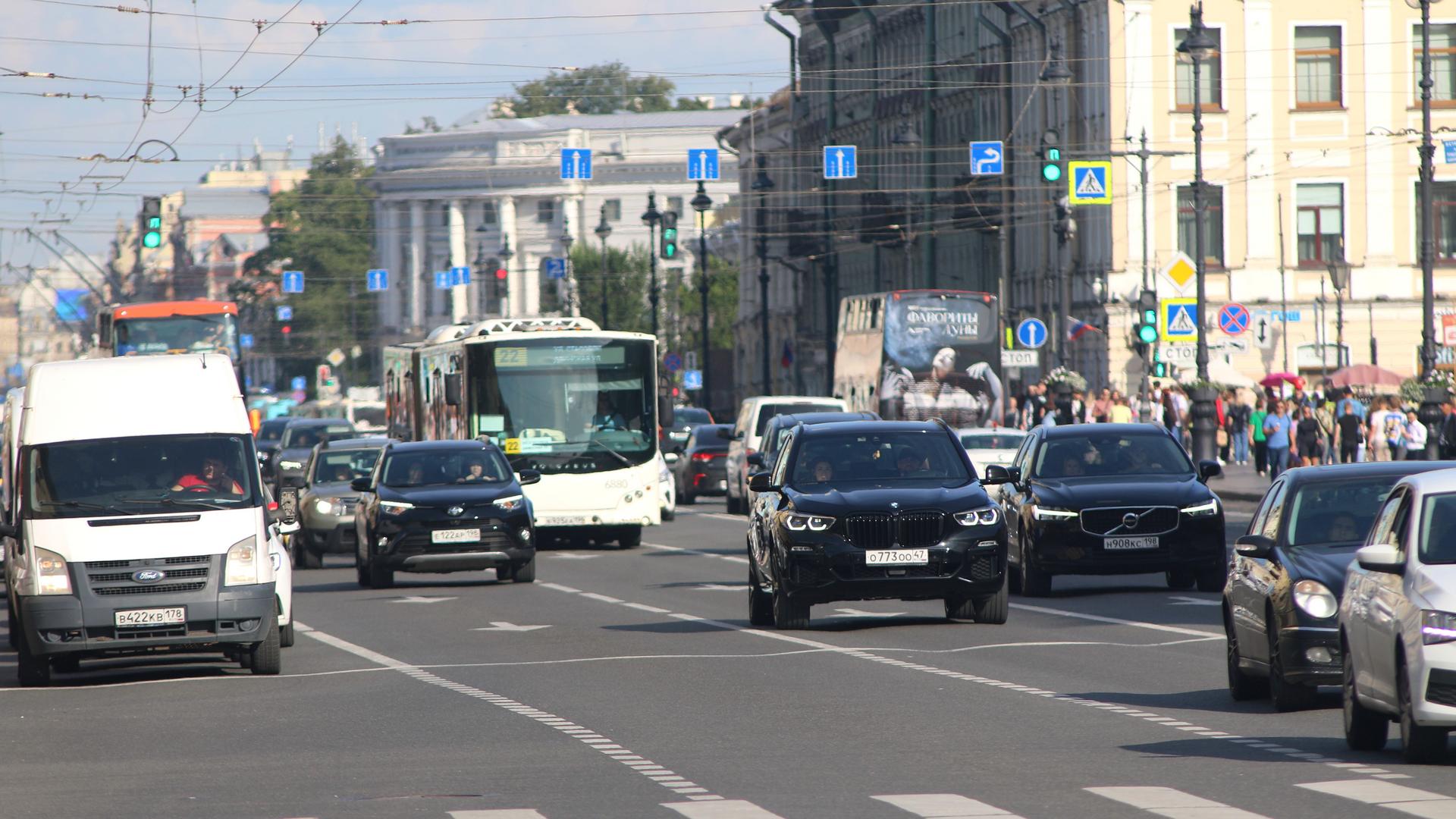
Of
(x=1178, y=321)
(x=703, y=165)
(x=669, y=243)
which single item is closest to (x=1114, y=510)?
(x=1178, y=321)

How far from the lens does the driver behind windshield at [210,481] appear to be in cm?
→ 1859

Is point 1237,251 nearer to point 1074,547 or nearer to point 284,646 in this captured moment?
point 1074,547

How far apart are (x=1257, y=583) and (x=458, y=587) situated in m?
16.6

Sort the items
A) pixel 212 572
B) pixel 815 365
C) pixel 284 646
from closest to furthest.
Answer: pixel 212 572
pixel 284 646
pixel 815 365

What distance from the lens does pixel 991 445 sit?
128ft

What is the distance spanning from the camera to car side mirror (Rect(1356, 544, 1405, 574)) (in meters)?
11.6

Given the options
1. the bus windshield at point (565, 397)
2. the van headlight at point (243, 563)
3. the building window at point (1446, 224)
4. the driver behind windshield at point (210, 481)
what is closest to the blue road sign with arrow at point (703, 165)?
the building window at point (1446, 224)

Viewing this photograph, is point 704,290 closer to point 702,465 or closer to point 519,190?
point 702,465

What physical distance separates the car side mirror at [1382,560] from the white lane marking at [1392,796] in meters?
0.96

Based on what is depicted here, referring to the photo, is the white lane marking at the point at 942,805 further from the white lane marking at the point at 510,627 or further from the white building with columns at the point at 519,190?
the white building with columns at the point at 519,190

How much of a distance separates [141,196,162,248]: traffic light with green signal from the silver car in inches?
534

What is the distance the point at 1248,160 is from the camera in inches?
2749

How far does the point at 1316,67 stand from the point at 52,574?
184 feet

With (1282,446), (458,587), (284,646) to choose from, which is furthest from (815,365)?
(284,646)
